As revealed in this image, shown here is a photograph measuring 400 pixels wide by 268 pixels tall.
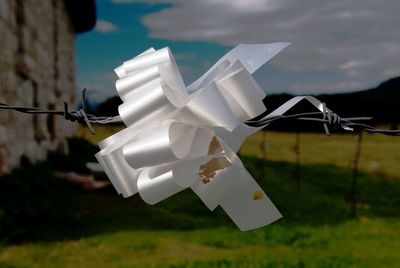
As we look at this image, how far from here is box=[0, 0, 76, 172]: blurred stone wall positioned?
16.3 ft

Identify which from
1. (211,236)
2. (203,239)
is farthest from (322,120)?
(211,236)

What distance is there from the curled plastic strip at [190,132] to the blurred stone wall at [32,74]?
4.01 metres

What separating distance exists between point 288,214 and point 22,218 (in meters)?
3.02

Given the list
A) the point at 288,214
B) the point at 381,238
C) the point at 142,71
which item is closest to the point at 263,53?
the point at 142,71

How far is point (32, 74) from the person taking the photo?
6109 millimetres

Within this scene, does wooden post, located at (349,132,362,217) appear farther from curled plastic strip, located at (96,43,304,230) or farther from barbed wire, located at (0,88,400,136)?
curled plastic strip, located at (96,43,304,230)

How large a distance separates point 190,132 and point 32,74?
18.2 ft

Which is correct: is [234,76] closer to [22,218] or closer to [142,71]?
[142,71]

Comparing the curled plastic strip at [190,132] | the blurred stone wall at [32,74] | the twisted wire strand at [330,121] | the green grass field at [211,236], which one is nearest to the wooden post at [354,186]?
the green grass field at [211,236]

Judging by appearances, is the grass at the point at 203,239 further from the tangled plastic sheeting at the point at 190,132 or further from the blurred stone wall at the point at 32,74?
the tangled plastic sheeting at the point at 190,132

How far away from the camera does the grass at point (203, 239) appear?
13.4 feet

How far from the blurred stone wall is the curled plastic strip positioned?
4012 mm

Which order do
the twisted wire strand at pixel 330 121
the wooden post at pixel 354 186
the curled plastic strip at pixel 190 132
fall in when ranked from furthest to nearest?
the wooden post at pixel 354 186, the twisted wire strand at pixel 330 121, the curled plastic strip at pixel 190 132

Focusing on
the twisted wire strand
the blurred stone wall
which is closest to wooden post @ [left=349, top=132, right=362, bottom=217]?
the blurred stone wall
